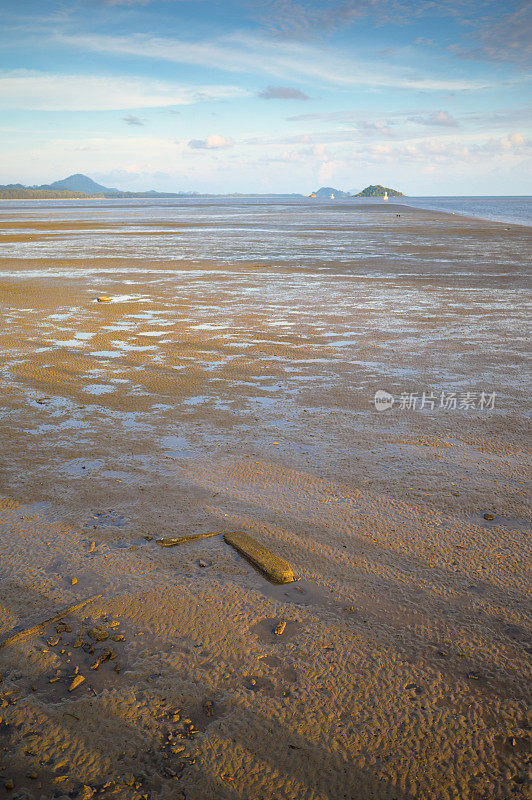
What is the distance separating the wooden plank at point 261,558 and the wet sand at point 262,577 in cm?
8

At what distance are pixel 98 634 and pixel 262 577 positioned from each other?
39.3 inches

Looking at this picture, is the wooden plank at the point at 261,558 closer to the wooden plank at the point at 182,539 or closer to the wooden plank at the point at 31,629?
the wooden plank at the point at 182,539

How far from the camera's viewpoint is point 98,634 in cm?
306

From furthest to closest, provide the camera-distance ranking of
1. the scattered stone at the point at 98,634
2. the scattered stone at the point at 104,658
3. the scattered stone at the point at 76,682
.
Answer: the scattered stone at the point at 98,634
the scattered stone at the point at 104,658
the scattered stone at the point at 76,682

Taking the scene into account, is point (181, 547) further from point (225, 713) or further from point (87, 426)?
point (87, 426)

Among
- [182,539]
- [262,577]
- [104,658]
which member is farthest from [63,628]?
[262,577]

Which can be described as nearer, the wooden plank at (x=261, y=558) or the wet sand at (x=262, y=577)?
the wet sand at (x=262, y=577)

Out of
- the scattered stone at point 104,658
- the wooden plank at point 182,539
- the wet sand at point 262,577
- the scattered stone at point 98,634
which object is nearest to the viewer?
the wet sand at point 262,577

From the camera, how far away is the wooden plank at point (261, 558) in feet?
11.6

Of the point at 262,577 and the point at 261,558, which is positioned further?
the point at 261,558

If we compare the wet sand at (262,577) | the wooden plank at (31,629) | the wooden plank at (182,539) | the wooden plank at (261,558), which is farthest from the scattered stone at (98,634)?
the wooden plank at (261,558)

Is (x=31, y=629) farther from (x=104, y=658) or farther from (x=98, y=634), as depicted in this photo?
(x=104, y=658)

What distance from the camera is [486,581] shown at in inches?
138

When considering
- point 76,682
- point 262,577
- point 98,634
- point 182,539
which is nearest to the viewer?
point 76,682
